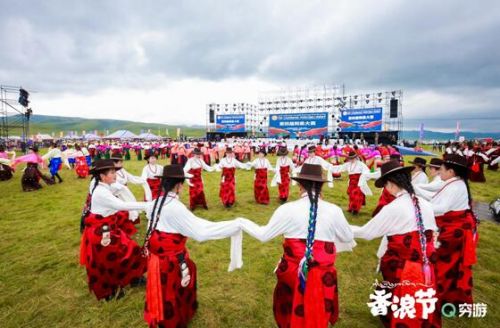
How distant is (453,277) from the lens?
10.4 ft

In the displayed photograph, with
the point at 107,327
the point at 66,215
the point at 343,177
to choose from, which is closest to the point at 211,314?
the point at 107,327

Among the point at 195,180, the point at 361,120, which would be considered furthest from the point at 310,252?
the point at 361,120

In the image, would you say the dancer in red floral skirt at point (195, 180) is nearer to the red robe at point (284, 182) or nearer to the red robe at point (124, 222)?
the red robe at point (284, 182)

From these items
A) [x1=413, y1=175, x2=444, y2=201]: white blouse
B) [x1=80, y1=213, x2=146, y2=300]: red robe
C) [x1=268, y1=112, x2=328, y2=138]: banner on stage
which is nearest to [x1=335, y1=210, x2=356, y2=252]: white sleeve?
[x1=413, y1=175, x2=444, y2=201]: white blouse

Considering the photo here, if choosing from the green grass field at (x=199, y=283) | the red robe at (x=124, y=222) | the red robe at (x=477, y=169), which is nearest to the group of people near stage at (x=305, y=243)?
the green grass field at (x=199, y=283)

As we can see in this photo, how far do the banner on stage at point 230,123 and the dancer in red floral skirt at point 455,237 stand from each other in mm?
37427

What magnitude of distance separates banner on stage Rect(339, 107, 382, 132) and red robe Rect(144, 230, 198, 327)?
107 feet

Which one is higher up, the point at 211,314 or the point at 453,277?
the point at 453,277

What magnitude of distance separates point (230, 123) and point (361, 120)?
62.4 feet

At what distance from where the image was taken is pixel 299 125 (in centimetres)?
3488

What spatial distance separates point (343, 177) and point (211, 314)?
12023 millimetres

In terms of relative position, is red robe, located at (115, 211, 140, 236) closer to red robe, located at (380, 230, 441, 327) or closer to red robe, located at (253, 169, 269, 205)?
red robe, located at (380, 230, 441, 327)

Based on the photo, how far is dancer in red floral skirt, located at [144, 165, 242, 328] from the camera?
2.55m

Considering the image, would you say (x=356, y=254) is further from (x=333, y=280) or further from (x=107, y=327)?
(x=107, y=327)
